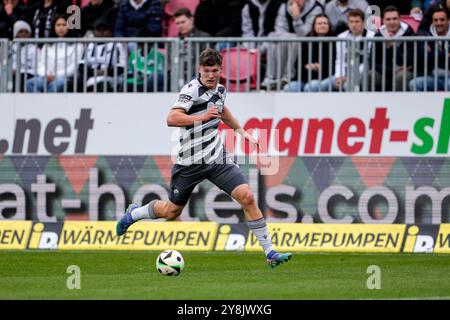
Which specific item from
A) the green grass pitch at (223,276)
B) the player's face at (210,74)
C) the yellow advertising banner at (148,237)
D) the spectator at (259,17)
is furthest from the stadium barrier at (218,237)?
the player's face at (210,74)

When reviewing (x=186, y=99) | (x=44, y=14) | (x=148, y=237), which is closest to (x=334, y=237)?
(x=148, y=237)

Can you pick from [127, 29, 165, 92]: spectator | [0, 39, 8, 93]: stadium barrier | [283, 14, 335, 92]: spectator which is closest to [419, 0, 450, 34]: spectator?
[283, 14, 335, 92]: spectator

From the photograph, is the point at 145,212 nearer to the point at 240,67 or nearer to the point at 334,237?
the point at 334,237

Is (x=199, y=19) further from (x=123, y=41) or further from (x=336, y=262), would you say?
(x=336, y=262)

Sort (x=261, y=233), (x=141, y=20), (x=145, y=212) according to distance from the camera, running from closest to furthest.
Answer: (x=261, y=233)
(x=145, y=212)
(x=141, y=20)

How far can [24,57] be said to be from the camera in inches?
844

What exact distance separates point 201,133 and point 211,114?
95cm

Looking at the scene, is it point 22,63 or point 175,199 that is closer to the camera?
point 175,199

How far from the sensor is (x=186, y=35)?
2169 cm

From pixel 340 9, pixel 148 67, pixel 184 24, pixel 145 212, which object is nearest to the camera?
pixel 145 212

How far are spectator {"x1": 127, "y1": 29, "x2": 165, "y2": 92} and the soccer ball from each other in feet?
20.7

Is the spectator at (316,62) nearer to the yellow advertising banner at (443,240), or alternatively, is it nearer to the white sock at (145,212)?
the yellow advertising banner at (443,240)
